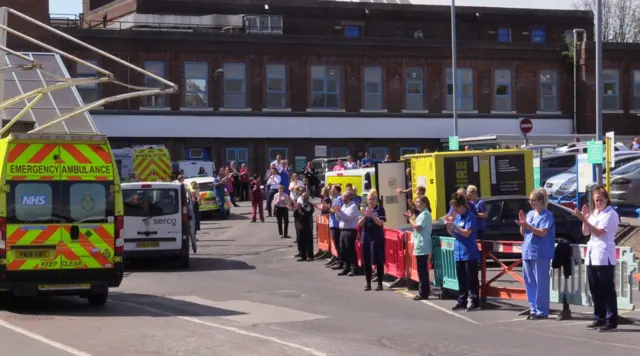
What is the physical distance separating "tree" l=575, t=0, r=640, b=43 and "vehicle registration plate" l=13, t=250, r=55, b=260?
75108 mm

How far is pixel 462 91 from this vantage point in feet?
187

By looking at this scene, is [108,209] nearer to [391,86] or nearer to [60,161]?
[60,161]

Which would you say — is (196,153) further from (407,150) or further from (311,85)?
(407,150)

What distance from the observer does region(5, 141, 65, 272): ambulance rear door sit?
624 inches

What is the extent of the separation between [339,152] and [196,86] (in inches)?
320

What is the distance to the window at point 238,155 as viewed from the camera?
2098 inches

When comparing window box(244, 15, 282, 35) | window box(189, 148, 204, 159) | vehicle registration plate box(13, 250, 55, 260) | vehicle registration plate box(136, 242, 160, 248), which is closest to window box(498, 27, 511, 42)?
window box(244, 15, 282, 35)

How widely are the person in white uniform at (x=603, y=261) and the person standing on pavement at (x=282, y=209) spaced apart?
599 inches

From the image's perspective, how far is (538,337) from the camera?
1321 centimetres

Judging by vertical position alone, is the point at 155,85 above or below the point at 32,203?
above

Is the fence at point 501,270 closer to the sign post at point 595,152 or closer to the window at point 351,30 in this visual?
the sign post at point 595,152

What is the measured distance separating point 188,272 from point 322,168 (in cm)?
2324

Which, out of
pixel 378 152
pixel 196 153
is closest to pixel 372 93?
pixel 378 152

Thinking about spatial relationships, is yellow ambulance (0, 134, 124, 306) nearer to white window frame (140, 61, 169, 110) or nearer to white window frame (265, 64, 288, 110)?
white window frame (140, 61, 169, 110)
